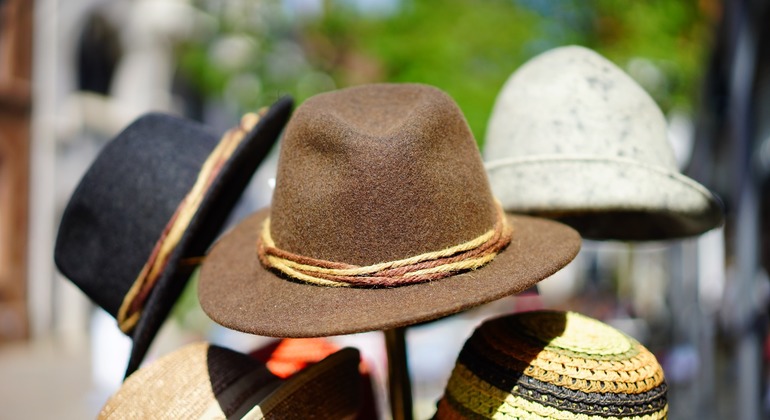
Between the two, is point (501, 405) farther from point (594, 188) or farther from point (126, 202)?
point (126, 202)

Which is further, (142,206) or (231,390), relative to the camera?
(142,206)

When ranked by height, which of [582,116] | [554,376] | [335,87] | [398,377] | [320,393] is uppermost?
[582,116]

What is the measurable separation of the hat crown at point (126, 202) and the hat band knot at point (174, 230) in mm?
34

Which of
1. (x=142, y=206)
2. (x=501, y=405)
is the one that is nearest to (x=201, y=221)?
(x=142, y=206)

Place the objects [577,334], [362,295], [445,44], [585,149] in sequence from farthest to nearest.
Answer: [445,44] → [585,149] → [577,334] → [362,295]

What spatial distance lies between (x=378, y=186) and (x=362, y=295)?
7.4 inches

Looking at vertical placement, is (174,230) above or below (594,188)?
below

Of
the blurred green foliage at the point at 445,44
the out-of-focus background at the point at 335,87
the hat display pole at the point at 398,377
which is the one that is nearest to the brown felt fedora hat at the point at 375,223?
the hat display pole at the point at 398,377

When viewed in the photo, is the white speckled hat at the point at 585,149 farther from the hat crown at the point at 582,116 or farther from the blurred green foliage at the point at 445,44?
the blurred green foliage at the point at 445,44

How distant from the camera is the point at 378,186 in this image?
106 cm

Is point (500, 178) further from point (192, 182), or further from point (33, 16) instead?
point (33, 16)

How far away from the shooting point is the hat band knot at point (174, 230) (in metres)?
1.33

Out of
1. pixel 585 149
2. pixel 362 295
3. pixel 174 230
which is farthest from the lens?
pixel 585 149

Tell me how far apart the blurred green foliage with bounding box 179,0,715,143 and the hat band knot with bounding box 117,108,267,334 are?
7.12m
